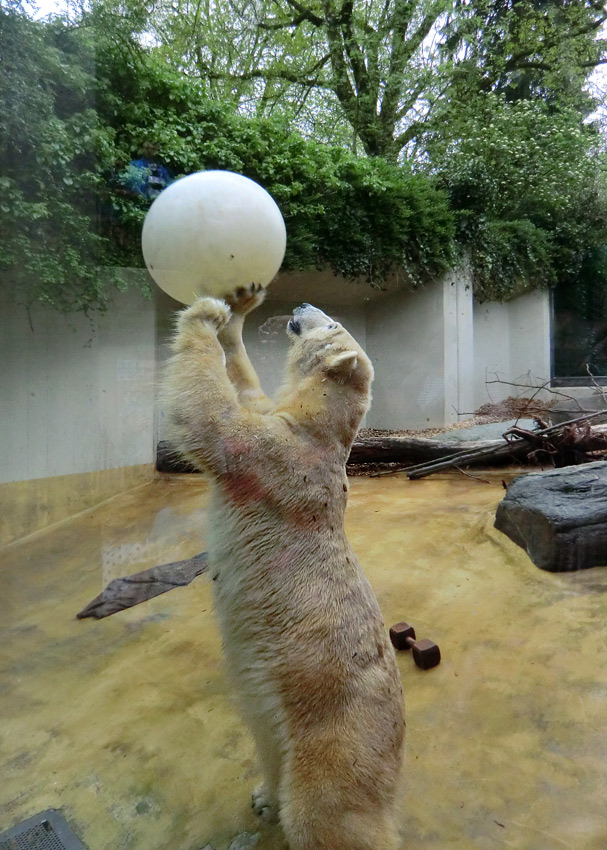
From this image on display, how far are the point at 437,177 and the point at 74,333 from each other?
4.89 meters

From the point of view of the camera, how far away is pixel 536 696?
7.07 feet

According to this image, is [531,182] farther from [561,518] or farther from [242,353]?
[242,353]

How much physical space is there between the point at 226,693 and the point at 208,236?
2083 millimetres

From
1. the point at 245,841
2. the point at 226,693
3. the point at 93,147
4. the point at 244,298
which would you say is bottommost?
the point at 245,841

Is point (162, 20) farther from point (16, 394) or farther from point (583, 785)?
point (583, 785)

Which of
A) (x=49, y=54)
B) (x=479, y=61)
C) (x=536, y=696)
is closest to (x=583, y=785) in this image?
(x=536, y=696)

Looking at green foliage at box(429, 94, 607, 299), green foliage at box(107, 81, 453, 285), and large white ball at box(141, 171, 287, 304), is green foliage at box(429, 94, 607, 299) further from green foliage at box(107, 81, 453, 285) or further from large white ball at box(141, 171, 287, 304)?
large white ball at box(141, 171, 287, 304)

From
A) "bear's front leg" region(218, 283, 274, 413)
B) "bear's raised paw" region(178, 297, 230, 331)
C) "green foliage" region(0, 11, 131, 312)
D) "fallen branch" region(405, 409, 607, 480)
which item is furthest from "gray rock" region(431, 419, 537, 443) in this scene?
"bear's raised paw" region(178, 297, 230, 331)

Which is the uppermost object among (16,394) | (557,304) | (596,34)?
(596,34)

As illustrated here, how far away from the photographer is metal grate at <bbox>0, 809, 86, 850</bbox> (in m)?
1.58

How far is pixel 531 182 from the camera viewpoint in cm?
568

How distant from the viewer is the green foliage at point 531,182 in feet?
17.4

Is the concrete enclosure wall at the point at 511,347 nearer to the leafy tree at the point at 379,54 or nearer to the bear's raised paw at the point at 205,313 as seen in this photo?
the leafy tree at the point at 379,54

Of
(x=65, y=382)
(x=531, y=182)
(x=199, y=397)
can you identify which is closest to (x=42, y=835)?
(x=199, y=397)
